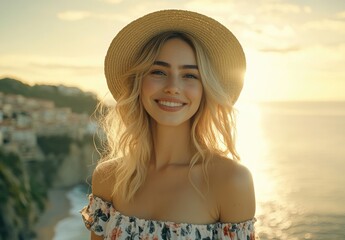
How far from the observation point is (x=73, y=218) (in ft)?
175

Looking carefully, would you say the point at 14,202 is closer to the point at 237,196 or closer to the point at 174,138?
the point at 174,138

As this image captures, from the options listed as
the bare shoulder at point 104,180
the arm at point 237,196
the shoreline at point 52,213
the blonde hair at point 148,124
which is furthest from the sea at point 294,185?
the shoreline at point 52,213

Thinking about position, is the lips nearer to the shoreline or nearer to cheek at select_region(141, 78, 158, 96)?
cheek at select_region(141, 78, 158, 96)

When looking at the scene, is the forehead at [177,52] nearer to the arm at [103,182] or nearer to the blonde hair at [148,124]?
the blonde hair at [148,124]

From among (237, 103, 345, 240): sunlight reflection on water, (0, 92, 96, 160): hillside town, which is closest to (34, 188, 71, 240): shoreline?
(0, 92, 96, 160): hillside town

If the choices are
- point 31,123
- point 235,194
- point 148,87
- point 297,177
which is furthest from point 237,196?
point 31,123

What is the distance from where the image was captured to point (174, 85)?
2.11m

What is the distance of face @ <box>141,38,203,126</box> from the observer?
7.00 ft

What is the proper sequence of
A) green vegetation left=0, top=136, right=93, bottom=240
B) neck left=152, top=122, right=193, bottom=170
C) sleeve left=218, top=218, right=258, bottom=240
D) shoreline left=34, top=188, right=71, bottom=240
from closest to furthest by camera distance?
1. sleeve left=218, top=218, right=258, bottom=240
2. neck left=152, top=122, right=193, bottom=170
3. green vegetation left=0, top=136, right=93, bottom=240
4. shoreline left=34, top=188, right=71, bottom=240

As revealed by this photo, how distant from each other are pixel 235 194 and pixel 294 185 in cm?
5700

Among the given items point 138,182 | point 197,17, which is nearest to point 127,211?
point 138,182

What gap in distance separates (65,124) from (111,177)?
62.3 m

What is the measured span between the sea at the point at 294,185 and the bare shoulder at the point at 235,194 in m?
0.38

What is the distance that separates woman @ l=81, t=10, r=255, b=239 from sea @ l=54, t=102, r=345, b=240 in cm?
23
